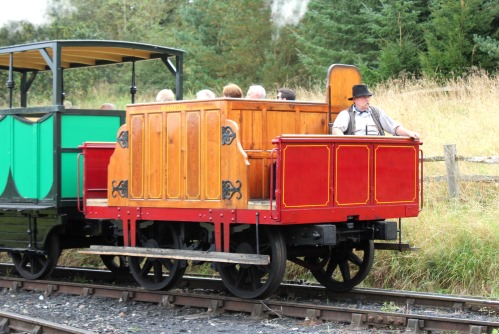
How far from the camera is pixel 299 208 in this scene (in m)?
8.36

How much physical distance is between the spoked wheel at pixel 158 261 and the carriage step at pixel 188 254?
31 centimetres

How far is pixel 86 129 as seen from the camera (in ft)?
37.3

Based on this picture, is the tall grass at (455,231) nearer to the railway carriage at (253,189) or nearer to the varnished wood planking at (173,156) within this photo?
the railway carriage at (253,189)

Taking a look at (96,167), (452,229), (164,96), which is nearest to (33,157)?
(96,167)

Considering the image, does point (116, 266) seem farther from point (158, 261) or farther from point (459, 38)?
point (459, 38)

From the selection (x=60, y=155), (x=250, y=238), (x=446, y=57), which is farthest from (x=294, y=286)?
(x=446, y=57)

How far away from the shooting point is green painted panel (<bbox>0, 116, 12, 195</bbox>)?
11.6m

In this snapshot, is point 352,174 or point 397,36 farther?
point 397,36

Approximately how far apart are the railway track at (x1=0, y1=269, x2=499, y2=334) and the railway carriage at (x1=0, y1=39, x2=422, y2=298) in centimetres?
26

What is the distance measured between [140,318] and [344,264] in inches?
100

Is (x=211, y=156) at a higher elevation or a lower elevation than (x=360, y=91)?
lower

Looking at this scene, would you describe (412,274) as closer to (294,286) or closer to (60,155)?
(294,286)

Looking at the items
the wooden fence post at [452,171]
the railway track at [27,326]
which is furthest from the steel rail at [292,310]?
the wooden fence post at [452,171]

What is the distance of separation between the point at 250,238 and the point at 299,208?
976mm
